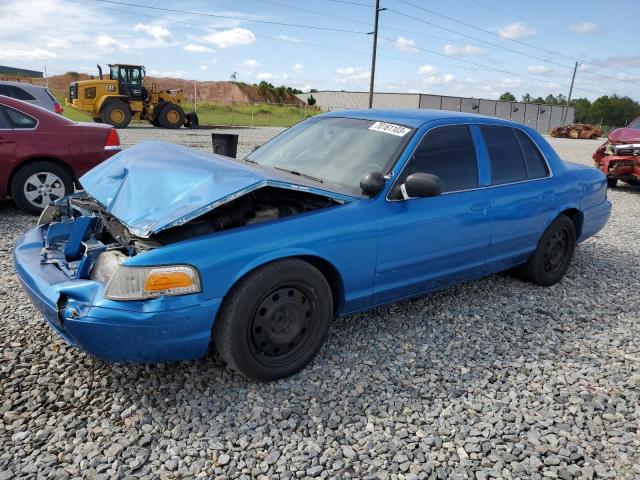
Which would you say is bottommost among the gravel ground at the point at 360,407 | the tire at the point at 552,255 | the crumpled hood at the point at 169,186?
the gravel ground at the point at 360,407

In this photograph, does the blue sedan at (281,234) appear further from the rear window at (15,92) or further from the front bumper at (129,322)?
the rear window at (15,92)

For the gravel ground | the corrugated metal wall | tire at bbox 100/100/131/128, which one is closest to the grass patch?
tire at bbox 100/100/131/128

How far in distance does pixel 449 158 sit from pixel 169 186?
2.01 meters

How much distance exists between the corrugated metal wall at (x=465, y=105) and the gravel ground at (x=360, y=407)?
55839 millimetres

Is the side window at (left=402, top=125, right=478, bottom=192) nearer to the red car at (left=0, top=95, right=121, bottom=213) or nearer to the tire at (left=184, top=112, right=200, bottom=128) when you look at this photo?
the red car at (left=0, top=95, right=121, bottom=213)

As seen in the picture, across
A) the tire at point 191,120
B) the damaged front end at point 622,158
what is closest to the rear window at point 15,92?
the tire at point 191,120

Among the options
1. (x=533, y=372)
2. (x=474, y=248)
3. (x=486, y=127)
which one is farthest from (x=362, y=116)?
(x=533, y=372)

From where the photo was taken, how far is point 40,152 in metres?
6.16

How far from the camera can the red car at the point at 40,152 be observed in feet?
19.9

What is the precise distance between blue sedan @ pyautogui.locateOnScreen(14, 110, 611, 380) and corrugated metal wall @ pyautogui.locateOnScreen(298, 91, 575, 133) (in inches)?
2169

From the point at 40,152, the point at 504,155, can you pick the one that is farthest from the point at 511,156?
the point at 40,152

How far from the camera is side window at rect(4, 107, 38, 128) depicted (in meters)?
6.11

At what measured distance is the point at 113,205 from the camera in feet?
9.91

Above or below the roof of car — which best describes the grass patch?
below
